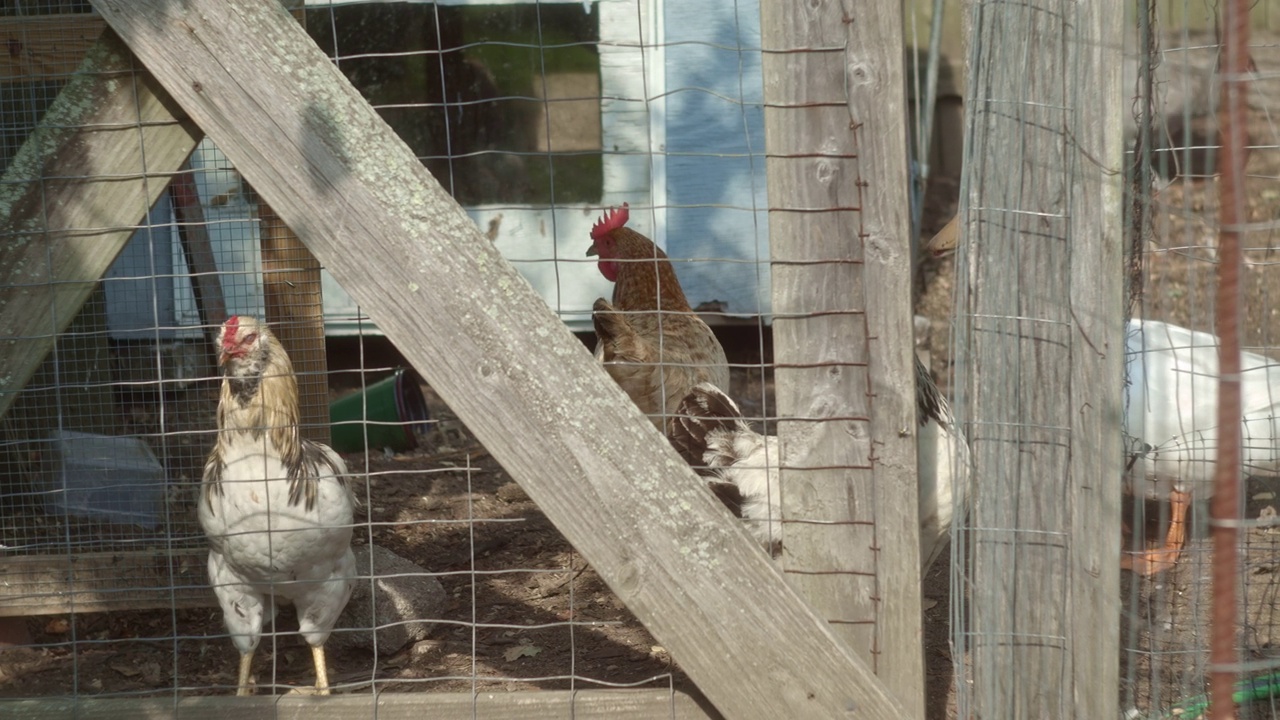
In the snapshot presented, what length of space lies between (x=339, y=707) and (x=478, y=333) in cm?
108

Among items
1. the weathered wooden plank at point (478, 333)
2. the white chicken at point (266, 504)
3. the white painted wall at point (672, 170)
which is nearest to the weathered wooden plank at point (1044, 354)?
the weathered wooden plank at point (478, 333)

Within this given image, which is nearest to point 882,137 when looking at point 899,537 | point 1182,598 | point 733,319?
point 899,537

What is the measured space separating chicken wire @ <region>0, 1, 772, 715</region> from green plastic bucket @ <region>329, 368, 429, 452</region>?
4 centimetres

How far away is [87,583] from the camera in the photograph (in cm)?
371

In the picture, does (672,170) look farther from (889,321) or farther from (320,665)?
(889,321)

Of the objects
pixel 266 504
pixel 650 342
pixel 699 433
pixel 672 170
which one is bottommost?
pixel 266 504

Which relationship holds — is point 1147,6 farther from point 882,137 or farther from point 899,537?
point 899,537

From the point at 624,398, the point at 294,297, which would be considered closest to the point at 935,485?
the point at 624,398

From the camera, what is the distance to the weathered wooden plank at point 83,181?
2482mm

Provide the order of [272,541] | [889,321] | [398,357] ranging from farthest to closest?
[398,357] < [272,541] < [889,321]

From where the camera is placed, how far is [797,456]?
239 centimetres

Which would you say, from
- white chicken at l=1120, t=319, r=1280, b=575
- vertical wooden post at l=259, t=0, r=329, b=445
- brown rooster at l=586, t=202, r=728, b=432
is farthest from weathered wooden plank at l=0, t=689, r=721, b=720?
white chicken at l=1120, t=319, r=1280, b=575

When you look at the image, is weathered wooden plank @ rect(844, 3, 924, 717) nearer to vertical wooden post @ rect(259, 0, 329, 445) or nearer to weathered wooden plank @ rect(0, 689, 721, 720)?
weathered wooden plank @ rect(0, 689, 721, 720)

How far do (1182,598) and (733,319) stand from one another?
3.64m
